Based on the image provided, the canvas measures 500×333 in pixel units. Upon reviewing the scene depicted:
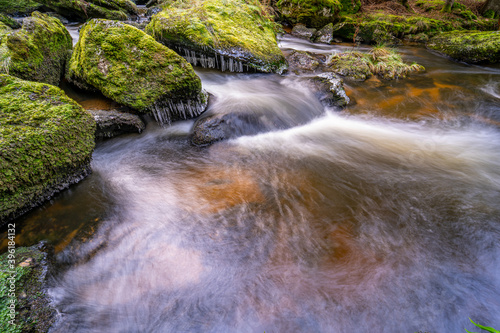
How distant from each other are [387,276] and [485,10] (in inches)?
937

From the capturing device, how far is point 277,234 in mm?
3004

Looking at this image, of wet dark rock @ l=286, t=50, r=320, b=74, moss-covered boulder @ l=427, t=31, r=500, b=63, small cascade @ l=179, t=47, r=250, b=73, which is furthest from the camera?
moss-covered boulder @ l=427, t=31, r=500, b=63

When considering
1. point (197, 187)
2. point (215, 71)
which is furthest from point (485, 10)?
point (197, 187)

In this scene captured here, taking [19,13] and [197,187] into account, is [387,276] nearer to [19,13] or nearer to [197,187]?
[197,187]

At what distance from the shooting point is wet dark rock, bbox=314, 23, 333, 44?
40.3ft

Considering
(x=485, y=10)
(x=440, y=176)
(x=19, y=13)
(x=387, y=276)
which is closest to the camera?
(x=387, y=276)

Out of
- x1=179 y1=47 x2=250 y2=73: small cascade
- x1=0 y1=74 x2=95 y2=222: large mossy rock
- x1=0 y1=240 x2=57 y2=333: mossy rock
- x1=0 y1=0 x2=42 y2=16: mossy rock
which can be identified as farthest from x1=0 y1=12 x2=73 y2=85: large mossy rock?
x1=0 y1=0 x2=42 y2=16: mossy rock

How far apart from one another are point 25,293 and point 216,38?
6701 mm

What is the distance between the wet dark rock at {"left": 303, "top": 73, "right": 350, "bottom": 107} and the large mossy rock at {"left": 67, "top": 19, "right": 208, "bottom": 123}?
12.5ft

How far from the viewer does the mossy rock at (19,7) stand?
493 inches

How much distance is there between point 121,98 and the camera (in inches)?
168

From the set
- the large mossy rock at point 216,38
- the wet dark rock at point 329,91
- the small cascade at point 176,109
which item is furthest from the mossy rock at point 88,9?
the wet dark rock at point 329,91

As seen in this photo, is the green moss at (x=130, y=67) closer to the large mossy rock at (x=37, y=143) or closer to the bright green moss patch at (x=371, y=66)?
the large mossy rock at (x=37, y=143)

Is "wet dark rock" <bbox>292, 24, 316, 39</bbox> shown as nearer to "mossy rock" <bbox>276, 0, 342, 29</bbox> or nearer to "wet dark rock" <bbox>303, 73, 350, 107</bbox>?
"mossy rock" <bbox>276, 0, 342, 29</bbox>
